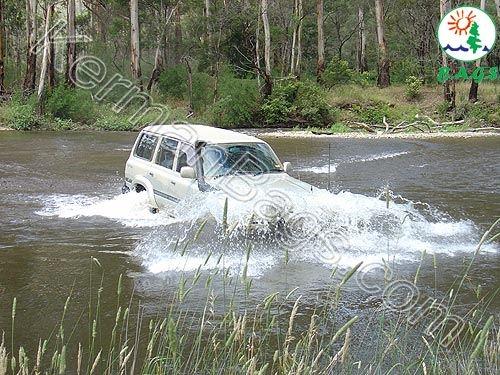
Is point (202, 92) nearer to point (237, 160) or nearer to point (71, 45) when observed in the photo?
point (71, 45)

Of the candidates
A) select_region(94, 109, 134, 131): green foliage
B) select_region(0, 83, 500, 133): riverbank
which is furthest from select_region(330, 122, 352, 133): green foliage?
select_region(94, 109, 134, 131): green foliage

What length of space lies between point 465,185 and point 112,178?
8.58 metres

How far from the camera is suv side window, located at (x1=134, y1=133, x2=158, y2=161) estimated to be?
39.8ft

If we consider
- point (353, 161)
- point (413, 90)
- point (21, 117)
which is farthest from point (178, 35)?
point (353, 161)

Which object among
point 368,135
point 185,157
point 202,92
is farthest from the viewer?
point 202,92

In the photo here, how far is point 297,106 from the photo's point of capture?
34219 millimetres

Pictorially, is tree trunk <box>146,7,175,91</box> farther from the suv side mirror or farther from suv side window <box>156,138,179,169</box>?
the suv side mirror

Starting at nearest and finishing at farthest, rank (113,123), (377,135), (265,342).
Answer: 1. (265,342)
2. (377,135)
3. (113,123)

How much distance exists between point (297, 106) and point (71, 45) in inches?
505

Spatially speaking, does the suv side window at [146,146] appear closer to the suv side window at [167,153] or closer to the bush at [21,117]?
the suv side window at [167,153]

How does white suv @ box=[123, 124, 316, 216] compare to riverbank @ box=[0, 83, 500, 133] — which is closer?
white suv @ box=[123, 124, 316, 216]

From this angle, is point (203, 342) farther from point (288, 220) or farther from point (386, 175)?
point (386, 175)

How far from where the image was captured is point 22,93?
1362 inches

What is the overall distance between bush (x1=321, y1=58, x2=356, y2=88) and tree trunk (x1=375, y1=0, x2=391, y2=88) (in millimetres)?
1887
